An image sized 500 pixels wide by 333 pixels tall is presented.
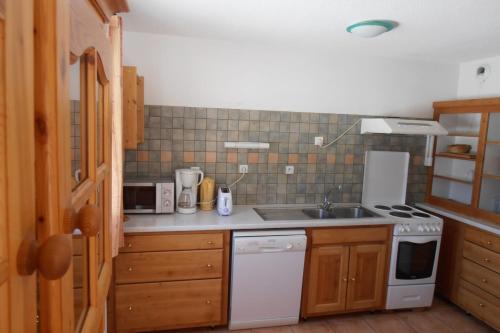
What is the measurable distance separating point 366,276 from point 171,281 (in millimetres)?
1645

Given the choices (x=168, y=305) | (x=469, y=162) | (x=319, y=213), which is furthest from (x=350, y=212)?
(x=168, y=305)

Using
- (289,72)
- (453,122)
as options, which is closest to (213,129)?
(289,72)

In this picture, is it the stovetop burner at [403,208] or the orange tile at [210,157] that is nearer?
the orange tile at [210,157]

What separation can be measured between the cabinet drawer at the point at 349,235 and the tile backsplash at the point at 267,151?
0.58 meters

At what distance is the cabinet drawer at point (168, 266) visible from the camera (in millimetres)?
2432

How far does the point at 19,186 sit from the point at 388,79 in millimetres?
3554

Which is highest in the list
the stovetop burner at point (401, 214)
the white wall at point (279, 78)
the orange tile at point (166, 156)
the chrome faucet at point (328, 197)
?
the white wall at point (279, 78)

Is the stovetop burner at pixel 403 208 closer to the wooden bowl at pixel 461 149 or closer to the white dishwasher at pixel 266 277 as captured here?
the wooden bowl at pixel 461 149

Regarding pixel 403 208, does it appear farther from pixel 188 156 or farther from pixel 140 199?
pixel 140 199

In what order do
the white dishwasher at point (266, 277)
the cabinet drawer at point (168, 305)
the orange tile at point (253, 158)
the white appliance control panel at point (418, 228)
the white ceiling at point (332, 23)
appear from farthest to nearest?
1. the orange tile at point (253, 158)
2. the white appliance control panel at point (418, 228)
3. the white dishwasher at point (266, 277)
4. the cabinet drawer at point (168, 305)
5. the white ceiling at point (332, 23)

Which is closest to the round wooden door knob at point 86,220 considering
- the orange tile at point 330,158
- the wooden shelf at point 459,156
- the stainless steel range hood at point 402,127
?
the stainless steel range hood at point 402,127

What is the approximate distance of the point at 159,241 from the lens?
8.07 ft

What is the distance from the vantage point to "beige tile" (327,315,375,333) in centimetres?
279

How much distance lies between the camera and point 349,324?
2.88 metres
